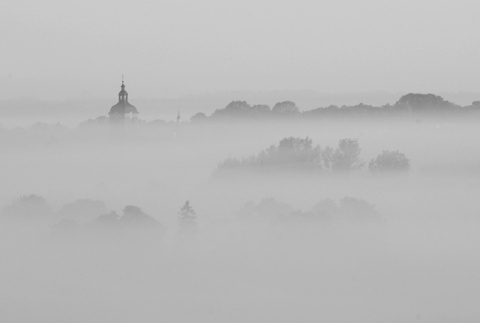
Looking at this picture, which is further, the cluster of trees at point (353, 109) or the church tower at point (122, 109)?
the church tower at point (122, 109)

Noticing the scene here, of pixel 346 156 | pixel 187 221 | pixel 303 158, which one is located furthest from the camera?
pixel 303 158

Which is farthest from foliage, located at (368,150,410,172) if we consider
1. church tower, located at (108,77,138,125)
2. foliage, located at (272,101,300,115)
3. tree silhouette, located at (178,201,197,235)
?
church tower, located at (108,77,138,125)

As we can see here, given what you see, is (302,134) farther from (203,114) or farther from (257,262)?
(257,262)

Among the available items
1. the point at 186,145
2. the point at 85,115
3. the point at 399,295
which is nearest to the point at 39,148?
the point at 85,115

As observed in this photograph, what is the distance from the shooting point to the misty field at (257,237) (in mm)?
50469

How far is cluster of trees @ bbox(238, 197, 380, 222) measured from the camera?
6162cm

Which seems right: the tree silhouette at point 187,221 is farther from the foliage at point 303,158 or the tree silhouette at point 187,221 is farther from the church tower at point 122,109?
the church tower at point 122,109

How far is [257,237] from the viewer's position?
2351 inches

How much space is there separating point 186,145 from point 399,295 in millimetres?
30398

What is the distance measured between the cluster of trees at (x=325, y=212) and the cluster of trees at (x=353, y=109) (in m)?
11.2

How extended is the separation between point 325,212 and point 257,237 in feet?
16.7

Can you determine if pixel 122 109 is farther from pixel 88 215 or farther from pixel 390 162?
pixel 390 162

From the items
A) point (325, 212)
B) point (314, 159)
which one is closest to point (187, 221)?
point (325, 212)

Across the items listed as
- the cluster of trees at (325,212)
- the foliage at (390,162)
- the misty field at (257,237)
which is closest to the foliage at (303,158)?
the misty field at (257,237)
